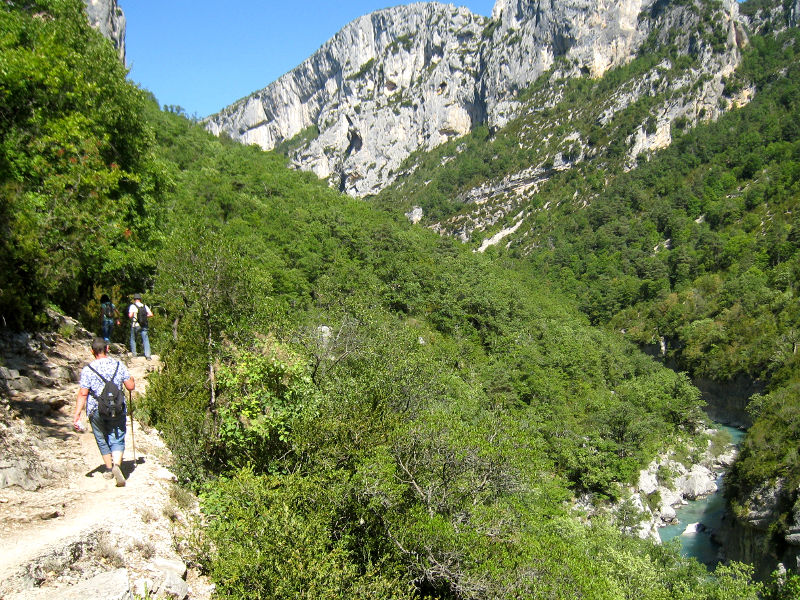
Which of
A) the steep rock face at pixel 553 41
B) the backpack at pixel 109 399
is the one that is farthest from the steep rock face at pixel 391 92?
the backpack at pixel 109 399

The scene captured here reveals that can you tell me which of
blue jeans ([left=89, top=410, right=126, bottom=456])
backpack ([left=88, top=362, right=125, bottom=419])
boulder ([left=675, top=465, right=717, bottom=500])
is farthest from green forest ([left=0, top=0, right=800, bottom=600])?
boulder ([left=675, top=465, right=717, bottom=500])

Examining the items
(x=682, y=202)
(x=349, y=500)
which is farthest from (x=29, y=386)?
(x=682, y=202)

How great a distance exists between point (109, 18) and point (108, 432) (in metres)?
57.0

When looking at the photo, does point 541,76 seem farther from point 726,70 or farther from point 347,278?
point 347,278

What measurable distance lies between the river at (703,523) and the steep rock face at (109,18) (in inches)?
2206

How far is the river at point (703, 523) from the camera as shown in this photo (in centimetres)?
2806

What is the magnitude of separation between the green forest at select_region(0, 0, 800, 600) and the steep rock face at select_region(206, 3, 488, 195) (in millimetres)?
121974

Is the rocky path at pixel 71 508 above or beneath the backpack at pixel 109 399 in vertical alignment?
beneath

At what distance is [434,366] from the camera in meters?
17.8

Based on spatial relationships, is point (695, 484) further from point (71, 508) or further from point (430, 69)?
point (430, 69)

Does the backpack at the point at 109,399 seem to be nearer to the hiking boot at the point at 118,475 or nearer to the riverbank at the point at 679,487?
the hiking boot at the point at 118,475

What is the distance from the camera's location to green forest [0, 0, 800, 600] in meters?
8.62

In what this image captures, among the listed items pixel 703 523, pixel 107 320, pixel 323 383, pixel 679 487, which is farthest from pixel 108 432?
pixel 679 487

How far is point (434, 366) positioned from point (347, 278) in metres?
16.7
